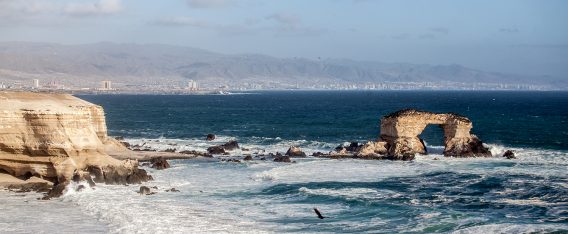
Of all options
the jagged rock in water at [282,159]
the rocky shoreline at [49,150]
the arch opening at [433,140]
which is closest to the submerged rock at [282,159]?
the jagged rock in water at [282,159]

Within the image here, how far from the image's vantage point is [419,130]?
51250mm

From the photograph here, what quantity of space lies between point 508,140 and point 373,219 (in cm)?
4054

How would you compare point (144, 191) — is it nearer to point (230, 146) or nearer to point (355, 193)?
point (355, 193)

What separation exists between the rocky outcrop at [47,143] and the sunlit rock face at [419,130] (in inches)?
824

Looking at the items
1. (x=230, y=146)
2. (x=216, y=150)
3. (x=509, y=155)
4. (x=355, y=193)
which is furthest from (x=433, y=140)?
(x=355, y=193)

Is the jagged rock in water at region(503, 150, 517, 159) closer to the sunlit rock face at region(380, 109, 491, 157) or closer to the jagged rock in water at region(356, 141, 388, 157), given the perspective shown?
the sunlit rock face at region(380, 109, 491, 157)

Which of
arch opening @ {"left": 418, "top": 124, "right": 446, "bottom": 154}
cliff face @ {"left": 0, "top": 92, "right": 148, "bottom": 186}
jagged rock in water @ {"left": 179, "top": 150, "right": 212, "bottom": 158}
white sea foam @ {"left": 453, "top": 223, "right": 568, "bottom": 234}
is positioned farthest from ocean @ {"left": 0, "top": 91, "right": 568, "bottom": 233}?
cliff face @ {"left": 0, "top": 92, "right": 148, "bottom": 186}

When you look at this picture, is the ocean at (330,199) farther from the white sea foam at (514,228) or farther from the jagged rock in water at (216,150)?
the jagged rock in water at (216,150)

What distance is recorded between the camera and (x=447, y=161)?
46.9 m

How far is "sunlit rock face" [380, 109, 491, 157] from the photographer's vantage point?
50.2m

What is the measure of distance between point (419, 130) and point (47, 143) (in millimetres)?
26388

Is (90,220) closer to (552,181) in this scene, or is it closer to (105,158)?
(105,158)

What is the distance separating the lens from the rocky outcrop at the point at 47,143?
3453 cm

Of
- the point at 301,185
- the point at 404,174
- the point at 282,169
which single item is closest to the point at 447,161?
the point at 404,174
